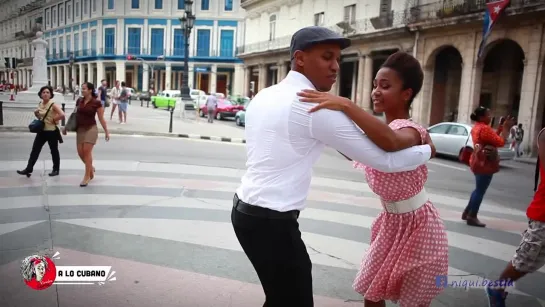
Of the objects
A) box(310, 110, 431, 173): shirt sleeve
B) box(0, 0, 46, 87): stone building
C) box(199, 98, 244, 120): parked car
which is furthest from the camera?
box(199, 98, 244, 120): parked car

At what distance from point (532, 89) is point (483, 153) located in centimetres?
1503

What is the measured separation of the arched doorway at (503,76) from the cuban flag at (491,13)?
229 centimetres

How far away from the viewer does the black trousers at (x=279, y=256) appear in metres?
1.83

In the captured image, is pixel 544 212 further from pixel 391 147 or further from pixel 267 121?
pixel 267 121

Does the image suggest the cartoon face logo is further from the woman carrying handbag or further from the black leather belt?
the woman carrying handbag

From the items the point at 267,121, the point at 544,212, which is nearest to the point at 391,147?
the point at 267,121

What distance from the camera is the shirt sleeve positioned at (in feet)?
5.45

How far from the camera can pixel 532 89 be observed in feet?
58.5

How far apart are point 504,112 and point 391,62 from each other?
22.5 meters

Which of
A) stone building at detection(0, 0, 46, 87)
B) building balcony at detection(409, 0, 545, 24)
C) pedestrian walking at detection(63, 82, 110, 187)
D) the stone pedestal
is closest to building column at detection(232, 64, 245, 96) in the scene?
building balcony at detection(409, 0, 545, 24)

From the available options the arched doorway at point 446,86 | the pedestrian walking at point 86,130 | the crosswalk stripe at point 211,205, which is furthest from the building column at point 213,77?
the crosswalk stripe at point 211,205

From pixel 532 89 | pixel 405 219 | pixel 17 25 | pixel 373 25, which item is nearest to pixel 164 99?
pixel 373 25

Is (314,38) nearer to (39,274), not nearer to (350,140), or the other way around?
(350,140)

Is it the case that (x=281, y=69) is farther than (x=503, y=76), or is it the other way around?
(x=281, y=69)
